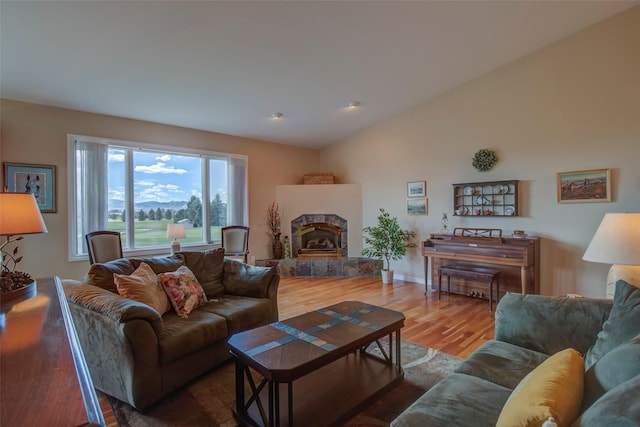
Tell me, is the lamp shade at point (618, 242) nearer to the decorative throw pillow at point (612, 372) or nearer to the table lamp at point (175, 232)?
the decorative throw pillow at point (612, 372)

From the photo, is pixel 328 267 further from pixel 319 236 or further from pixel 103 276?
→ pixel 103 276

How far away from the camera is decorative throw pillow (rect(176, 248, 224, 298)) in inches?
117

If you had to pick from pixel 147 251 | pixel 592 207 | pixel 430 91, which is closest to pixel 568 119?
pixel 592 207

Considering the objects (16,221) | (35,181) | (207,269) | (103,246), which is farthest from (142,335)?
(35,181)

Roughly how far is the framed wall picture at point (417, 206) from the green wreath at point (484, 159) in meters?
0.97

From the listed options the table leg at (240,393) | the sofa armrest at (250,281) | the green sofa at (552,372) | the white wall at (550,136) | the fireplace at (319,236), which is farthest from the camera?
the fireplace at (319,236)

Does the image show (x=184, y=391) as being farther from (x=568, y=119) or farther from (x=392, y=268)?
(x=568, y=119)

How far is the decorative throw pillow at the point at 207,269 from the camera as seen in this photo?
2.98 m

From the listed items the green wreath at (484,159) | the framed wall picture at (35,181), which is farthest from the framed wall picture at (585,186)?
the framed wall picture at (35,181)

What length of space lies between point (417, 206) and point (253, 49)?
3494 millimetres

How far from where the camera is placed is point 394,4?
2.89 meters

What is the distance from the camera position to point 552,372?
103cm

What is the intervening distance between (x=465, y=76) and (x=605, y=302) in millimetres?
3749

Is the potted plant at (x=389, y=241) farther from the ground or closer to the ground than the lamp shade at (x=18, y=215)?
closer to the ground
